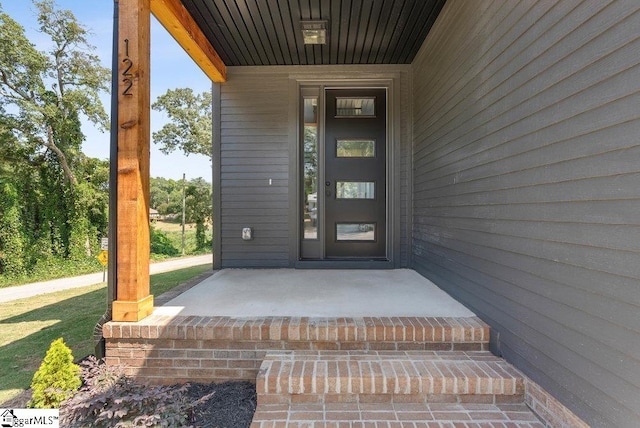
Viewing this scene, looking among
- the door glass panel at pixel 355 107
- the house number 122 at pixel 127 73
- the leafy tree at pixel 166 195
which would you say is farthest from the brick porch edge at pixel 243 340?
the leafy tree at pixel 166 195

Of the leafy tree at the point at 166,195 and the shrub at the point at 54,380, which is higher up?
the leafy tree at the point at 166,195

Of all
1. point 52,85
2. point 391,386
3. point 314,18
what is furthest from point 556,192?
point 52,85

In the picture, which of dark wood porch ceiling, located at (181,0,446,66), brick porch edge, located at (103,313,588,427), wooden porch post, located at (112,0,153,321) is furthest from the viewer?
dark wood porch ceiling, located at (181,0,446,66)

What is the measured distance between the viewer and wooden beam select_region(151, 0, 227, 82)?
104 inches

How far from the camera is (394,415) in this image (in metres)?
1.61

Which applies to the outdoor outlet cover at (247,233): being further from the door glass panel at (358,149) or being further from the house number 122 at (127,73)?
the house number 122 at (127,73)

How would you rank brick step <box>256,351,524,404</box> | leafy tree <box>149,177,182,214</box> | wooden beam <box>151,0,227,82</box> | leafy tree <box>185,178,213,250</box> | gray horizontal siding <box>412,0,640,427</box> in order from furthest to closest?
leafy tree <box>149,177,182,214</box> → leafy tree <box>185,178,213,250</box> → wooden beam <box>151,0,227,82</box> → brick step <box>256,351,524,404</box> → gray horizontal siding <box>412,0,640,427</box>

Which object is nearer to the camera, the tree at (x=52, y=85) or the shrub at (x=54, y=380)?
the shrub at (x=54, y=380)

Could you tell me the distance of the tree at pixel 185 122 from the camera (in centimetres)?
1564

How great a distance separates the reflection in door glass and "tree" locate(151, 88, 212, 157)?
13275mm

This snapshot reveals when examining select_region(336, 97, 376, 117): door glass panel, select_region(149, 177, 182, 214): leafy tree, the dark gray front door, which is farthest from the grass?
select_region(149, 177, 182, 214): leafy tree

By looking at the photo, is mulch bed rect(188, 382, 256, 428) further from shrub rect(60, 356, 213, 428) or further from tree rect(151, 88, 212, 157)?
tree rect(151, 88, 212, 157)

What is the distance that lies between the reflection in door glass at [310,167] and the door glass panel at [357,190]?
35 centimetres

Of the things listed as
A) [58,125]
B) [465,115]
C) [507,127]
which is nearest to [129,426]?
[507,127]
